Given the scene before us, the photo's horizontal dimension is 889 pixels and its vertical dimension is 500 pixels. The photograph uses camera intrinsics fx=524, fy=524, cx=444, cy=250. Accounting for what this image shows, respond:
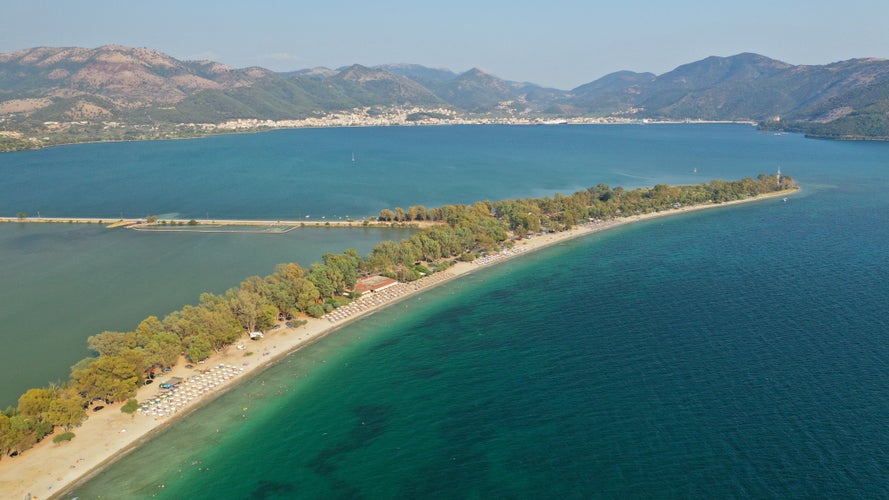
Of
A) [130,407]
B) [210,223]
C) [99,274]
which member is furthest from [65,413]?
[210,223]

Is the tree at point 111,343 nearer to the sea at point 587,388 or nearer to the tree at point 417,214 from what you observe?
the sea at point 587,388

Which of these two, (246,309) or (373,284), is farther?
(373,284)

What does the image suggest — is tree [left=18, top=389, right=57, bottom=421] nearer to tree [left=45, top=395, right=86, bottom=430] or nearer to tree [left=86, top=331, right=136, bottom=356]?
tree [left=45, top=395, right=86, bottom=430]

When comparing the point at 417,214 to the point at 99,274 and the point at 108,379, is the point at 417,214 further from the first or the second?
the point at 108,379

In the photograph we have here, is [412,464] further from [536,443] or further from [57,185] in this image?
[57,185]

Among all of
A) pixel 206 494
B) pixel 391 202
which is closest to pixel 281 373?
pixel 206 494

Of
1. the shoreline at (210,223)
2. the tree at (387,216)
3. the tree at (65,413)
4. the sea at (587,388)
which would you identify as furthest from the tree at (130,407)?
the tree at (387,216)
